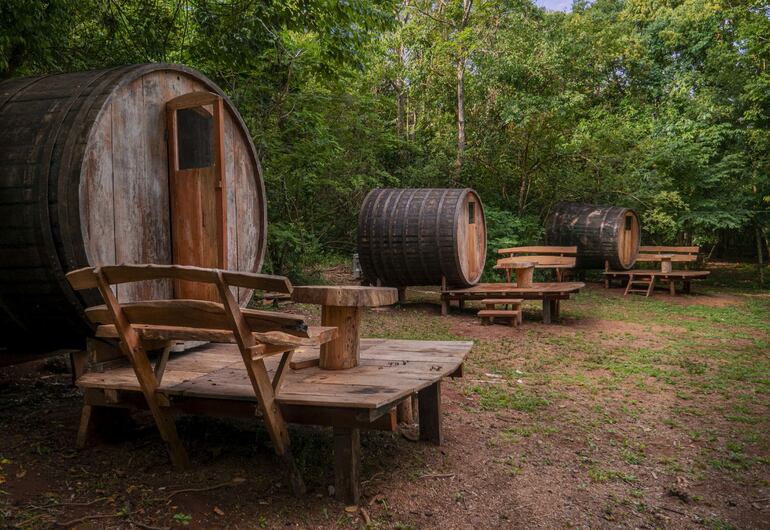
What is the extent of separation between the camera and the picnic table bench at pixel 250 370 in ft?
8.23

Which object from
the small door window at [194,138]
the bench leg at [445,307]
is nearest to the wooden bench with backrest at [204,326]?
the small door window at [194,138]

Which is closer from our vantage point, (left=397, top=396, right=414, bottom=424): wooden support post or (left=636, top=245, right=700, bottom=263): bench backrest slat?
(left=397, top=396, right=414, bottom=424): wooden support post

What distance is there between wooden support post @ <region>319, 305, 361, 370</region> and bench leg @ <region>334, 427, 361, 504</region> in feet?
1.90

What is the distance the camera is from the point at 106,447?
334cm

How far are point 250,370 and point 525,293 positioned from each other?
7239 mm

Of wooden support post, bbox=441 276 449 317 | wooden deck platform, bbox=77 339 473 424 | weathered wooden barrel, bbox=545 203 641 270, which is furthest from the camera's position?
Result: weathered wooden barrel, bbox=545 203 641 270

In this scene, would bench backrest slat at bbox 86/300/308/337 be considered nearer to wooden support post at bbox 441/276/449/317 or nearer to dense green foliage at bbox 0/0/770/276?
dense green foliage at bbox 0/0/770/276

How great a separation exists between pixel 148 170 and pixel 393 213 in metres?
6.35

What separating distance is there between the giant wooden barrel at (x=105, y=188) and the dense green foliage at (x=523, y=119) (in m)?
4.00

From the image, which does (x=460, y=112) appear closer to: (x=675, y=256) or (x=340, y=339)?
(x=675, y=256)

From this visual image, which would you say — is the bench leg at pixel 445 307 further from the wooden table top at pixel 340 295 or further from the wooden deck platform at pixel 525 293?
the wooden table top at pixel 340 295

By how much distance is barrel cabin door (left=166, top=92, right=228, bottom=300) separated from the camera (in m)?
4.02

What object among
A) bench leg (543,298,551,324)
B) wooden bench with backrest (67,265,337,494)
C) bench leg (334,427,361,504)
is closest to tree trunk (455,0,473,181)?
bench leg (543,298,551,324)

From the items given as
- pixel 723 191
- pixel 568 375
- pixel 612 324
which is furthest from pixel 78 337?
pixel 723 191
